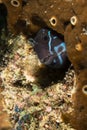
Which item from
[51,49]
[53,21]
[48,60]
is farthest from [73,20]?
[48,60]

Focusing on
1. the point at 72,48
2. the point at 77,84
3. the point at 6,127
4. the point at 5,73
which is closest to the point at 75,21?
the point at 72,48

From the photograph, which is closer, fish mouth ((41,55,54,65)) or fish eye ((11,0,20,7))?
fish mouth ((41,55,54,65))

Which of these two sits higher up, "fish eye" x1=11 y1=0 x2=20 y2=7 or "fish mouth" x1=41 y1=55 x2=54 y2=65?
"fish eye" x1=11 y1=0 x2=20 y2=7

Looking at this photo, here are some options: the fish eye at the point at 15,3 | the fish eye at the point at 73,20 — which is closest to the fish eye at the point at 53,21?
the fish eye at the point at 73,20

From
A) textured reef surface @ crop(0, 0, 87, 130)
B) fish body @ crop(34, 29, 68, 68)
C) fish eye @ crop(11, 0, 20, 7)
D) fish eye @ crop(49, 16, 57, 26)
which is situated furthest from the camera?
fish eye @ crop(11, 0, 20, 7)

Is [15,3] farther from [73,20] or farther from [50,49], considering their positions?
[73,20]

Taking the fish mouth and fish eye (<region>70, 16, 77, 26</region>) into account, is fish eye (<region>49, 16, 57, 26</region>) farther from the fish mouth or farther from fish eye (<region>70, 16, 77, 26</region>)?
the fish mouth

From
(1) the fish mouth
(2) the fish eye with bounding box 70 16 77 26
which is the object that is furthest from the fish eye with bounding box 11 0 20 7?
(2) the fish eye with bounding box 70 16 77 26

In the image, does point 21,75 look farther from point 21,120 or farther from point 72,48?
point 72,48

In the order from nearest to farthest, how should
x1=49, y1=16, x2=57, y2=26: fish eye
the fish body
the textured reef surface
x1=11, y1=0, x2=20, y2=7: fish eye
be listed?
1. the textured reef surface
2. x1=49, y1=16, x2=57, y2=26: fish eye
3. the fish body
4. x1=11, y1=0, x2=20, y2=7: fish eye
